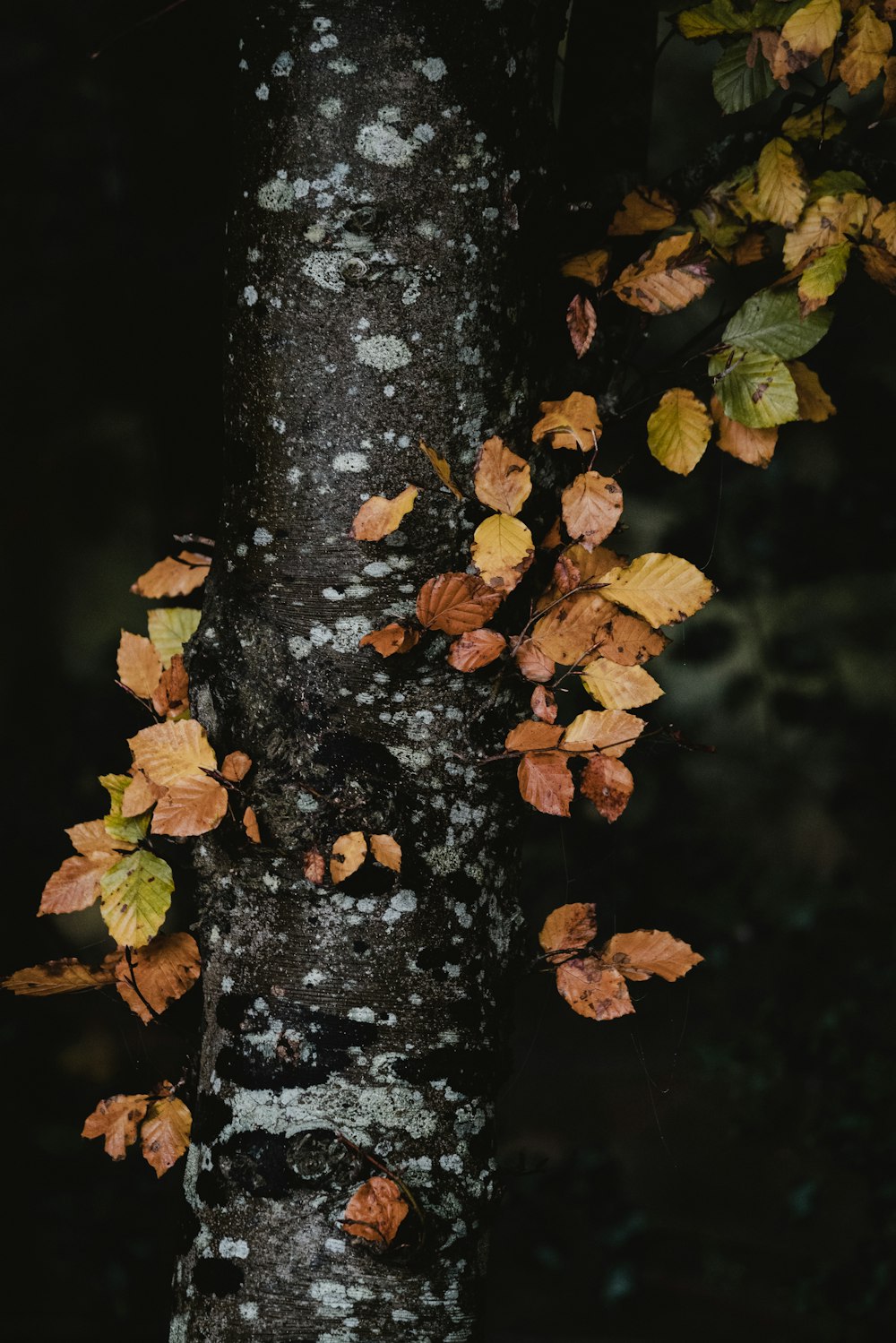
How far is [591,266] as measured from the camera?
1051 mm

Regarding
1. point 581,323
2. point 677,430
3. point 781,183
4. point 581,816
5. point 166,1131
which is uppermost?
point 781,183

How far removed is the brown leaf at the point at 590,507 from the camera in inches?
39.3

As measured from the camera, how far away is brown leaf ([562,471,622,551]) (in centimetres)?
100

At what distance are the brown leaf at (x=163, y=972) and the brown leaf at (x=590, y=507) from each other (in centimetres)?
60

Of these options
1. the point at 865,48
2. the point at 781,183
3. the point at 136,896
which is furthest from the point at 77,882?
the point at 865,48

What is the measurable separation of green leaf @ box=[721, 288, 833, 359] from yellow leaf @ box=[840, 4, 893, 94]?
0.66ft

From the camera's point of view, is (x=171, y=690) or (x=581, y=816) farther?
(x=581, y=816)

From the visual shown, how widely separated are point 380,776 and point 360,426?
336 millimetres

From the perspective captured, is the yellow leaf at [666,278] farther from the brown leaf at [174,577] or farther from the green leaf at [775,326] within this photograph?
the brown leaf at [174,577]

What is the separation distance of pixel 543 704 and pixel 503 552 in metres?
0.16

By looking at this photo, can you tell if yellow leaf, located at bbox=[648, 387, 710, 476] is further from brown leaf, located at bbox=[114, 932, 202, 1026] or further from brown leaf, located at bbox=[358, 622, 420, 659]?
brown leaf, located at bbox=[114, 932, 202, 1026]

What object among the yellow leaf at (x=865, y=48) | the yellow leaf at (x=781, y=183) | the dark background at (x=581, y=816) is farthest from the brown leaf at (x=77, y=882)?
the dark background at (x=581, y=816)

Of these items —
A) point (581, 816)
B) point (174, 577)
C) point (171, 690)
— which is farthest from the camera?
point (581, 816)

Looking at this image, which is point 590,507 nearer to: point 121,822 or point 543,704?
point 543,704
